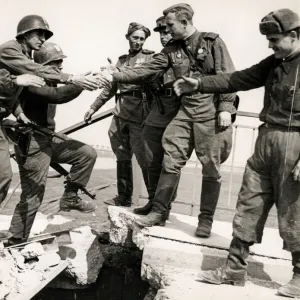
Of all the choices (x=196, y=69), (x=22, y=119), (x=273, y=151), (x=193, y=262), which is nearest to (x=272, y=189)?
(x=273, y=151)

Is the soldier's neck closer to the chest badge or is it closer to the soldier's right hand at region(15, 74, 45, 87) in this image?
the soldier's right hand at region(15, 74, 45, 87)

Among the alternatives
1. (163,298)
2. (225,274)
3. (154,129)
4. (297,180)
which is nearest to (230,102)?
(154,129)

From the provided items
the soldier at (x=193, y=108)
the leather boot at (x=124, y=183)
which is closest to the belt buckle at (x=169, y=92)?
the soldier at (x=193, y=108)

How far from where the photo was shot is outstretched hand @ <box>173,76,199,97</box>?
141 inches

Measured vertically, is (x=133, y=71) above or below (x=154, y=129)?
above

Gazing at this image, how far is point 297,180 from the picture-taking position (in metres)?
3.29

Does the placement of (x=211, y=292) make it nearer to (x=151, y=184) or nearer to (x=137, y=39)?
(x=151, y=184)

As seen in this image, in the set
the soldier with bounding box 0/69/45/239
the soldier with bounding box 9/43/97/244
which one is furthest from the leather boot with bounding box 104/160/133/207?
the soldier with bounding box 0/69/45/239

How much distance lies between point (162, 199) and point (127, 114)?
5.30 feet

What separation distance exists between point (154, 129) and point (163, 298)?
1.85m

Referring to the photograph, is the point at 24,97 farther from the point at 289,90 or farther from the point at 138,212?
the point at 289,90

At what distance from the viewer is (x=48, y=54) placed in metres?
5.05

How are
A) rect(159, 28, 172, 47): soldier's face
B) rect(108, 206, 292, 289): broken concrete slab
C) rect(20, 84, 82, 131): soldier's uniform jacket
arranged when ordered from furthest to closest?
rect(159, 28, 172, 47): soldier's face → rect(20, 84, 82, 131): soldier's uniform jacket → rect(108, 206, 292, 289): broken concrete slab

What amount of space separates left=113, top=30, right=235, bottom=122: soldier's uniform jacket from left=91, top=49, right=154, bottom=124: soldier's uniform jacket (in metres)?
1.23
